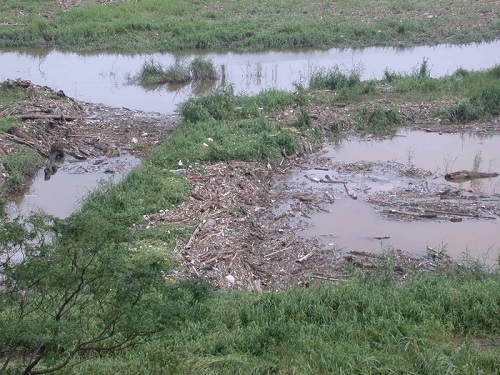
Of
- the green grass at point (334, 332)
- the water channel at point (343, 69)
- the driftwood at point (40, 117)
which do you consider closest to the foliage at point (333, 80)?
the water channel at point (343, 69)

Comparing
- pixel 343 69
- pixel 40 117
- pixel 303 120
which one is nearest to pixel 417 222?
pixel 303 120

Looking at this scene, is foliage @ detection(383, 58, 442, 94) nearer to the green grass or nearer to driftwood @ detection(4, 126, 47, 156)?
driftwood @ detection(4, 126, 47, 156)

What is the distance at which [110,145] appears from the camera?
14.2 m

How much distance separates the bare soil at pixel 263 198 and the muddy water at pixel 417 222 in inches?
8.0

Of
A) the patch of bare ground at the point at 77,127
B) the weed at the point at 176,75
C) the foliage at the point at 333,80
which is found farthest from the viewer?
the weed at the point at 176,75

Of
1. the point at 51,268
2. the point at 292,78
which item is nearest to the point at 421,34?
the point at 292,78

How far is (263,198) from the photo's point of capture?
11438 mm

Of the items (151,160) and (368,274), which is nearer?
(368,274)

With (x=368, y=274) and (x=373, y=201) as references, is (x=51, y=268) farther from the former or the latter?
(x=373, y=201)

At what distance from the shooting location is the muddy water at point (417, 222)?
998cm

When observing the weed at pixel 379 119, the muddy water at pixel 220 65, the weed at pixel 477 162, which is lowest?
the weed at pixel 477 162

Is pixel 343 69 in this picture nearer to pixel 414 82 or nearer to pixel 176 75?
pixel 414 82

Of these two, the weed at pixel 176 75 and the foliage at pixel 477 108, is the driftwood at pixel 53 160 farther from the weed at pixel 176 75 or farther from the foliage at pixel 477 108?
the foliage at pixel 477 108

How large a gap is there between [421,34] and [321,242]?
1406 centimetres
